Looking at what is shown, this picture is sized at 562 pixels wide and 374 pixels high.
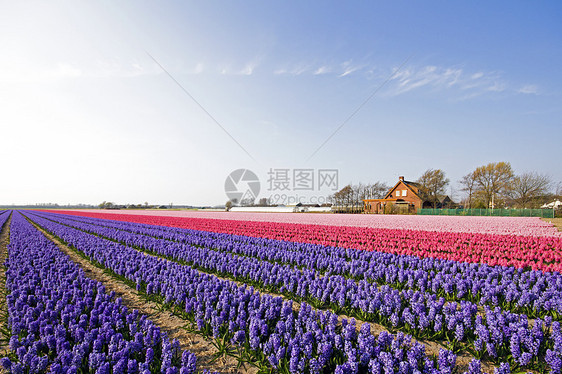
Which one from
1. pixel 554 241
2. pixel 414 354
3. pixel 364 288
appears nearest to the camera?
pixel 414 354

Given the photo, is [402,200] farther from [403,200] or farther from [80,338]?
[80,338]

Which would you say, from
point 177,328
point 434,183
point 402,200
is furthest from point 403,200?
point 177,328

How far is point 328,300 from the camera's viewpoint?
645 cm

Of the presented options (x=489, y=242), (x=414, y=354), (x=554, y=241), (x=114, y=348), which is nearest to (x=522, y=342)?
(x=414, y=354)

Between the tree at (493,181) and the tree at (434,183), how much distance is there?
7879 mm

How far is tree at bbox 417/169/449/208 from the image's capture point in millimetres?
70688

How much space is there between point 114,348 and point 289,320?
8.89 feet

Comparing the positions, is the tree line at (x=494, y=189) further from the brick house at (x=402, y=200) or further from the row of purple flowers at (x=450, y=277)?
the row of purple flowers at (x=450, y=277)

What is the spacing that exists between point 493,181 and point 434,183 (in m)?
12.1

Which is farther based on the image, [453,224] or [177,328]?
[453,224]

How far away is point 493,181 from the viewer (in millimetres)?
63969

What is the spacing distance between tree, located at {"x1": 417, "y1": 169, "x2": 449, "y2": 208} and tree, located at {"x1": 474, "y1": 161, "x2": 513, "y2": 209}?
Answer: 310 inches

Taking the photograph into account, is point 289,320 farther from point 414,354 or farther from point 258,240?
point 258,240

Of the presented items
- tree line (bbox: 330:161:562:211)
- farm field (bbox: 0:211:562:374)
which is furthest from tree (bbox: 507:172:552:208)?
farm field (bbox: 0:211:562:374)
